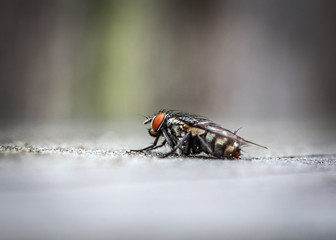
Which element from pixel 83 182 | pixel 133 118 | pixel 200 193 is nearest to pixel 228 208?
pixel 200 193

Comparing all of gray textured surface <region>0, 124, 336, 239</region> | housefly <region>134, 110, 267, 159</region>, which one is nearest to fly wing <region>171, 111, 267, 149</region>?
housefly <region>134, 110, 267, 159</region>

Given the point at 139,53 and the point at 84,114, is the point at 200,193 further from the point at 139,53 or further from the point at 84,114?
the point at 139,53

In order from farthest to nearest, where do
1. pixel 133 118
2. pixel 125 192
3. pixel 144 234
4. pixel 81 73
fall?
pixel 81 73
pixel 133 118
pixel 125 192
pixel 144 234

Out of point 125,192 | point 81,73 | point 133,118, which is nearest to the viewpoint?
point 125,192

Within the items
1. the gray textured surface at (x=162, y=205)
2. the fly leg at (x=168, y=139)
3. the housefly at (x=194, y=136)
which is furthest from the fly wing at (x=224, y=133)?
the gray textured surface at (x=162, y=205)

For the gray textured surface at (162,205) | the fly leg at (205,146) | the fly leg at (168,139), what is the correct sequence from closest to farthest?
the gray textured surface at (162,205) < the fly leg at (205,146) < the fly leg at (168,139)

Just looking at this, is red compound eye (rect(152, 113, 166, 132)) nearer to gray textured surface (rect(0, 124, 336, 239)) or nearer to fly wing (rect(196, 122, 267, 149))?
fly wing (rect(196, 122, 267, 149))

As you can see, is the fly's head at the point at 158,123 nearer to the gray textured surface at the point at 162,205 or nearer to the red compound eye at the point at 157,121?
the red compound eye at the point at 157,121

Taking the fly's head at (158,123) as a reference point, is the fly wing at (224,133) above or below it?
below
